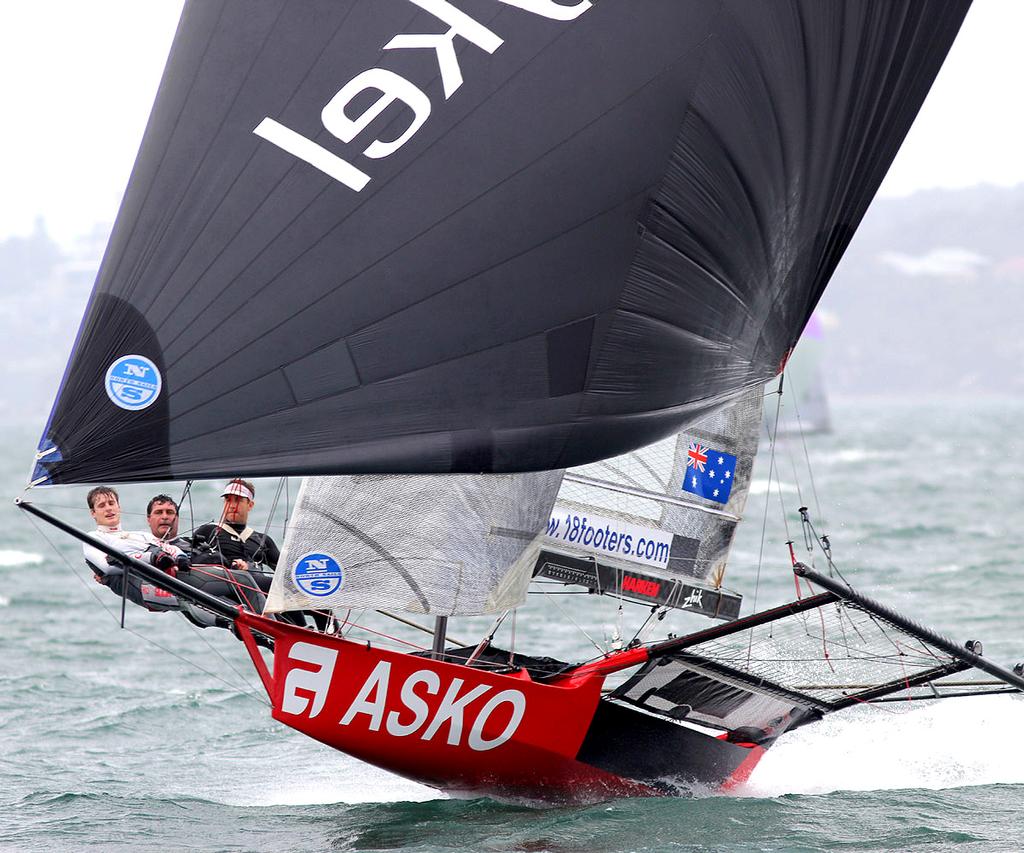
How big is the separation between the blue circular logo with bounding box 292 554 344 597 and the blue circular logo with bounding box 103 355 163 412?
2.87ft

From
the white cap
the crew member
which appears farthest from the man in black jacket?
the crew member

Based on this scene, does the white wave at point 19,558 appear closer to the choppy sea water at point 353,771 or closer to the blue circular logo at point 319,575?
the choppy sea water at point 353,771

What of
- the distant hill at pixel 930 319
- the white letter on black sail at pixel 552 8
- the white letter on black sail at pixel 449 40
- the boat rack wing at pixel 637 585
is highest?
the distant hill at pixel 930 319

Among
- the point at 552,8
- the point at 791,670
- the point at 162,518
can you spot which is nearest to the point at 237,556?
the point at 162,518

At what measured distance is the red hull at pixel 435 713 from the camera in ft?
18.0

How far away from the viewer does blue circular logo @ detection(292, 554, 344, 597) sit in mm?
5441

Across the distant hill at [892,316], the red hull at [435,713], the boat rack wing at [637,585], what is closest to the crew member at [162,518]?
the red hull at [435,713]

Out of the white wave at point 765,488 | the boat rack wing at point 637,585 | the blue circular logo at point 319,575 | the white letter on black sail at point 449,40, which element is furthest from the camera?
the white wave at point 765,488

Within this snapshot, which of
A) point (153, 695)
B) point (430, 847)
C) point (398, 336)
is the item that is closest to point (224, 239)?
point (398, 336)

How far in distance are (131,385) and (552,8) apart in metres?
1.92

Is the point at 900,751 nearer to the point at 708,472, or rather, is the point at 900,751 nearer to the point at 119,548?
the point at 708,472

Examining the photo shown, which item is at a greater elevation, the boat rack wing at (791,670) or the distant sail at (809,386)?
→ the distant sail at (809,386)

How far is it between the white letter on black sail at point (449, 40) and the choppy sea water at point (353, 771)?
268 centimetres

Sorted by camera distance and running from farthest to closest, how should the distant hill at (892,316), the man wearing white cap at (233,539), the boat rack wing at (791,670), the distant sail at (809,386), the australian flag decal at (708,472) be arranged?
1. the distant hill at (892,316)
2. the distant sail at (809,386)
3. the australian flag decal at (708,472)
4. the man wearing white cap at (233,539)
5. the boat rack wing at (791,670)
